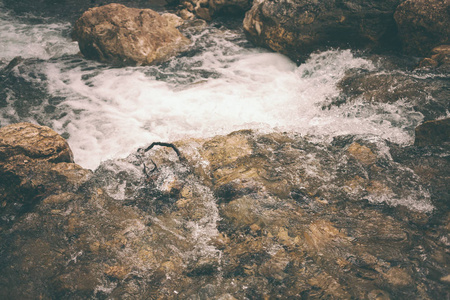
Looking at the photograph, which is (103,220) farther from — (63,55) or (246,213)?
(63,55)

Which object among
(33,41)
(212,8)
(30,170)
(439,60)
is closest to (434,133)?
(439,60)

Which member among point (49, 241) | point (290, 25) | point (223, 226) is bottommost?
point (49, 241)

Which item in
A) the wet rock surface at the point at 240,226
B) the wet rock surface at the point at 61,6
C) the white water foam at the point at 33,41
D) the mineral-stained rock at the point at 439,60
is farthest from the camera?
the wet rock surface at the point at 61,6

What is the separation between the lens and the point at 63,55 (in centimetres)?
705

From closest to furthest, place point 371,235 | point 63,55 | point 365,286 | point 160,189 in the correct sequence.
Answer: point 365,286
point 371,235
point 160,189
point 63,55

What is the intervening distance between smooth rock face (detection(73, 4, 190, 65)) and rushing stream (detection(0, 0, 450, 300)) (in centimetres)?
135

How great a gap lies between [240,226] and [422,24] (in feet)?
16.4

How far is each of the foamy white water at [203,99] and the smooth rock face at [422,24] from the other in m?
0.92

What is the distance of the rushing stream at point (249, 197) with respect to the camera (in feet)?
6.89

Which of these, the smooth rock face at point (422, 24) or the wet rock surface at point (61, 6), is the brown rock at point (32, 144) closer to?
the smooth rock face at point (422, 24)

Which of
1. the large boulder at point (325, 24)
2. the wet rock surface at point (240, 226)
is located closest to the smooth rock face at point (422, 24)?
the large boulder at point (325, 24)

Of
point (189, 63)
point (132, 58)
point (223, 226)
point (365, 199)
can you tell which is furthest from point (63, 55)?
point (365, 199)

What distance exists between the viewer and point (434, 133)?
10.8 ft

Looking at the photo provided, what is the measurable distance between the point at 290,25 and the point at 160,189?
4601 mm
